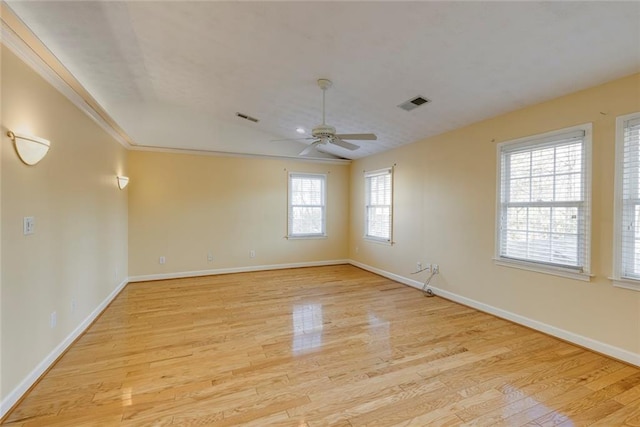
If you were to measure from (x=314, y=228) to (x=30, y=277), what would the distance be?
15.9 ft

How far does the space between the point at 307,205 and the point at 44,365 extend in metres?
4.80

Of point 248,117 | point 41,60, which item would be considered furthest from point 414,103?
point 41,60

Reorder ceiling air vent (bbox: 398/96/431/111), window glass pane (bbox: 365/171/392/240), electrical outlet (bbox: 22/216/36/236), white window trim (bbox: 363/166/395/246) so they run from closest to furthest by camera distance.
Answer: electrical outlet (bbox: 22/216/36/236), ceiling air vent (bbox: 398/96/431/111), white window trim (bbox: 363/166/395/246), window glass pane (bbox: 365/171/392/240)

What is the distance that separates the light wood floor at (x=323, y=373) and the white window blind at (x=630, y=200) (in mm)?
874

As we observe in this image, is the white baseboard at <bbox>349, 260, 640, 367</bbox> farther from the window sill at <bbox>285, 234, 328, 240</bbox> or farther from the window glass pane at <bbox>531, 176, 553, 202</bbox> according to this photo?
the window sill at <bbox>285, 234, 328, 240</bbox>

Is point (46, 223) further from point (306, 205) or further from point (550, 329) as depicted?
point (550, 329)

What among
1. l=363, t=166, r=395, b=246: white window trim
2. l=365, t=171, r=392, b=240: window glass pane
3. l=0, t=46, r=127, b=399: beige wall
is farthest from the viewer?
l=365, t=171, r=392, b=240: window glass pane

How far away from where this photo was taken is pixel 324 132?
3244mm

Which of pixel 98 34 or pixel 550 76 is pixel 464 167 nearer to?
pixel 550 76

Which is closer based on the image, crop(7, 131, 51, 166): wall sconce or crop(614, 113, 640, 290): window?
crop(7, 131, 51, 166): wall sconce

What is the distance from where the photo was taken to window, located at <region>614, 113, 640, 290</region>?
8.10 ft

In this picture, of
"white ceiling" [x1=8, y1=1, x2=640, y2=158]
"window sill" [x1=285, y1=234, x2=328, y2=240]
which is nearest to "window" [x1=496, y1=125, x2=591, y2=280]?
"white ceiling" [x1=8, y1=1, x2=640, y2=158]

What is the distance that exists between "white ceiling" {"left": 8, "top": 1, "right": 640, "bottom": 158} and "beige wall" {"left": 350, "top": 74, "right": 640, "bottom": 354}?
202 mm

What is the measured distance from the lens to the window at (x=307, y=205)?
6.36m
